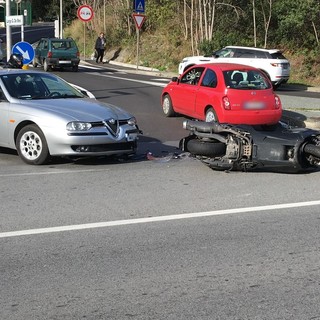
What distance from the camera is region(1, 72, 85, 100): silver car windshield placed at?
10.9 meters

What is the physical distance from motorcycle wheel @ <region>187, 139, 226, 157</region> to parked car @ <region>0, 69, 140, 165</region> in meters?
1.19

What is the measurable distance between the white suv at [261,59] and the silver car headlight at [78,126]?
15873mm

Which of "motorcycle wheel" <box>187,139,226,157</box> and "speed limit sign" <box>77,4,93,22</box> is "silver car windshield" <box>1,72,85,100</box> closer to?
"motorcycle wheel" <box>187,139,226,157</box>

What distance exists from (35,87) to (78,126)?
1752 millimetres

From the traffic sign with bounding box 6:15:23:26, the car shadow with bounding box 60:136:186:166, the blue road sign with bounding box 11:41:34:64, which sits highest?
the traffic sign with bounding box 6:15:23:26

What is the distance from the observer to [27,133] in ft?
33.4

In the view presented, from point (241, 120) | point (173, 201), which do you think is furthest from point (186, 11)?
point (173, 201)

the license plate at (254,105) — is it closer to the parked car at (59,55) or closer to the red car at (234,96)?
the red car at (234,96)

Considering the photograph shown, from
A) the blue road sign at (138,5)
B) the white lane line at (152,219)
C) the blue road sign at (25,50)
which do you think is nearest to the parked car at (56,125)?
the white lane line at (152,219)

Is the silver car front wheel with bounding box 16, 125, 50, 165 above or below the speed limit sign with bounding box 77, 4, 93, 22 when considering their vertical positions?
below

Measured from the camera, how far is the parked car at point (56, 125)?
9828 mm

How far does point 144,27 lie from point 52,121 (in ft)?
104

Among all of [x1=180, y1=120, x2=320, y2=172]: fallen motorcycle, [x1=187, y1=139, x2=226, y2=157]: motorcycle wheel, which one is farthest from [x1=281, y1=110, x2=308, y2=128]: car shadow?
[x1=187, y1=139, x2=226, y2=157]: motorcycle wheel

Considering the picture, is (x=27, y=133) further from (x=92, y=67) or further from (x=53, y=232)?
(x=92, y=67)
